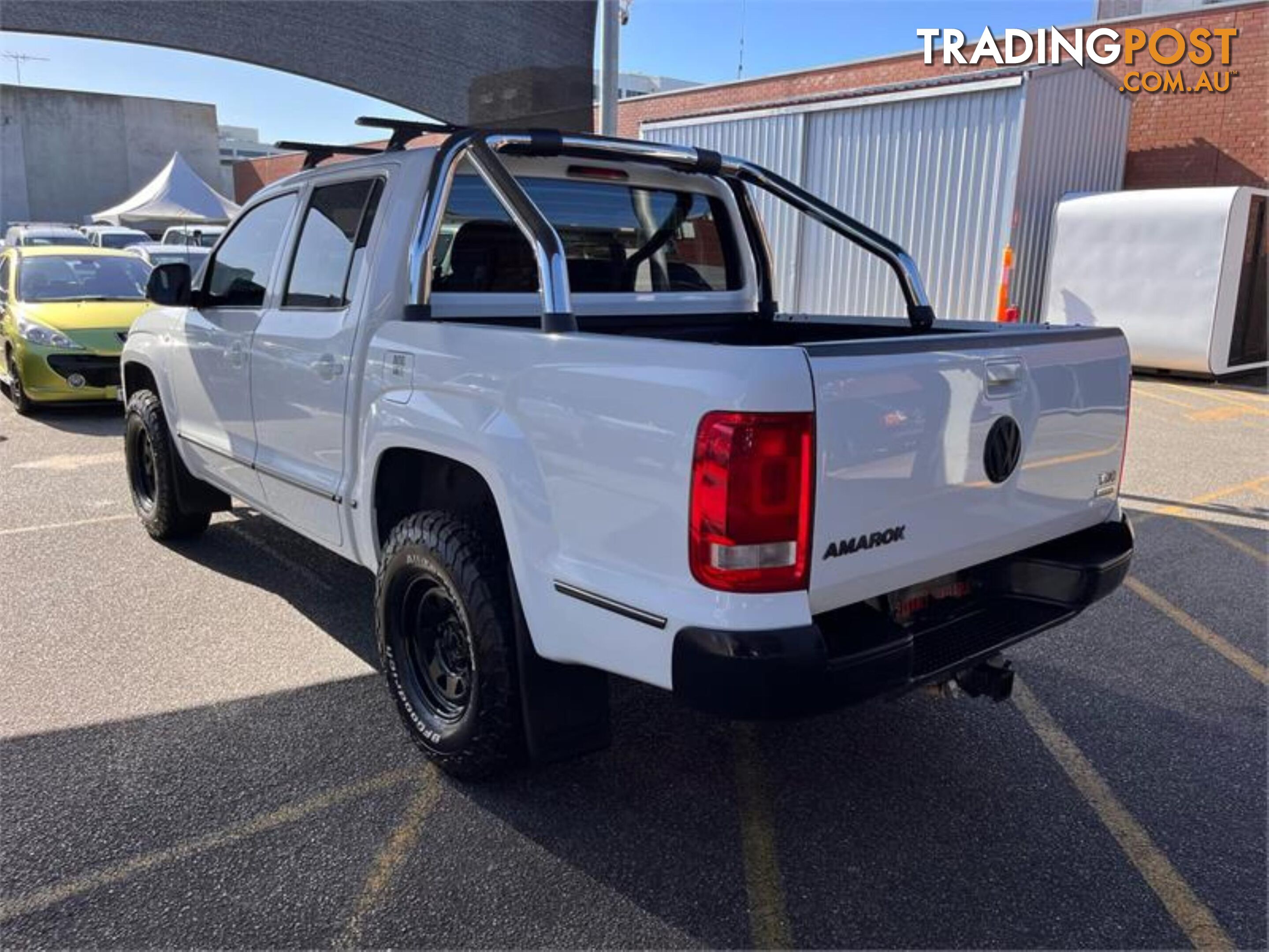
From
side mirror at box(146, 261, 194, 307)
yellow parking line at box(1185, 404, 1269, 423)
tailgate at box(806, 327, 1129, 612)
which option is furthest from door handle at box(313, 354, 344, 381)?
yellow parking line at box(1185, 404, 1269, 423)

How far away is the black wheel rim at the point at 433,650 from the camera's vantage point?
3.23 m

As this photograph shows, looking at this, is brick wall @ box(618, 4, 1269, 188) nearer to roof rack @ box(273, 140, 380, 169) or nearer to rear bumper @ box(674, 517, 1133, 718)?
roof rack @ box(273, 140, 380, 169)

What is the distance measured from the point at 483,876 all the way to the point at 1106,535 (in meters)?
2.33

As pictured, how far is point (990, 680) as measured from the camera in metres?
3.16

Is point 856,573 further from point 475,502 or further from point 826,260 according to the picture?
point 826,260

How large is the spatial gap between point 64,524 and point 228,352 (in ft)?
8.27

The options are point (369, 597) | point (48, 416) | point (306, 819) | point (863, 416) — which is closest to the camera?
point (863, 416)

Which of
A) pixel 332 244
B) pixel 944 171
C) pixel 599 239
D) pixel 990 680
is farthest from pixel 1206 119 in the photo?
pixel 332 244

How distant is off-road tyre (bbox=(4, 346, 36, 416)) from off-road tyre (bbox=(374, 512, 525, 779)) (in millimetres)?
8065

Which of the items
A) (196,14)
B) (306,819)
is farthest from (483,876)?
(196,14)

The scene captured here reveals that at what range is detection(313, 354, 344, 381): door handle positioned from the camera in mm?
3605

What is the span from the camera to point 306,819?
119 inches

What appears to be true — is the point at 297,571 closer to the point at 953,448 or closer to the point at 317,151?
the point at 317,151

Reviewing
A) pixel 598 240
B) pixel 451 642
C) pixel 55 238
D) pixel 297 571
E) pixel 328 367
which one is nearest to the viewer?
pixel 451 642
